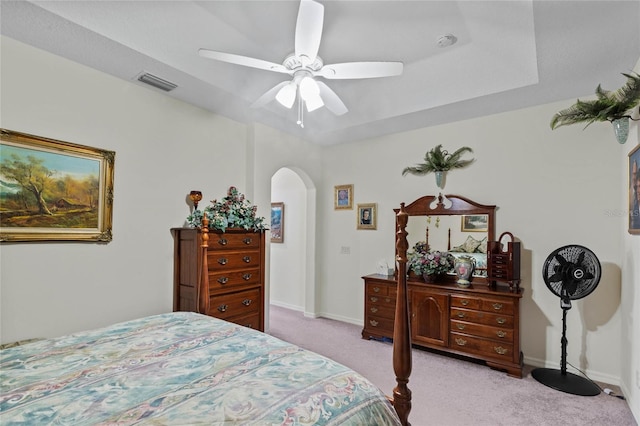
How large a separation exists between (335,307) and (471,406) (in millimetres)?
2538

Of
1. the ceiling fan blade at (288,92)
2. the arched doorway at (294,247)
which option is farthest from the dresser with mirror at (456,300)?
the ceiling fan blade at (288,92)

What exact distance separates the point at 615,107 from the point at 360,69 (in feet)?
6.28

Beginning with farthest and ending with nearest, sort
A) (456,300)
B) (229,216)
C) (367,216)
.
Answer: (367,216)
(456,300)
(229,216)

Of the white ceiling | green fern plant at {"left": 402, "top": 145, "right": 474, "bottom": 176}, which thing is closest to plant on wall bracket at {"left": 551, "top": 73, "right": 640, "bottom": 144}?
the white ceiling

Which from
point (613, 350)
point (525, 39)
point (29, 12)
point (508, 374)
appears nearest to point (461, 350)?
point (508, 374)

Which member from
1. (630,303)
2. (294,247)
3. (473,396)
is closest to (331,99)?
(473,396)

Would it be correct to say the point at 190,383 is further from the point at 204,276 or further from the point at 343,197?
the point at 343,197

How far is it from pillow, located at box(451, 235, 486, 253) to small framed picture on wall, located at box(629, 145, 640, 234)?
1344 mm

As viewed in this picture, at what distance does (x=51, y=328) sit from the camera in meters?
2.40

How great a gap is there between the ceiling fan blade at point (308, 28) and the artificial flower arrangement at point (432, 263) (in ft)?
8.36

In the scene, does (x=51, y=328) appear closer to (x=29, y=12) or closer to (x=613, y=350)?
(x=29, y=12)

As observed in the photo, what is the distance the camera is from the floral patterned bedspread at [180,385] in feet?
3.20

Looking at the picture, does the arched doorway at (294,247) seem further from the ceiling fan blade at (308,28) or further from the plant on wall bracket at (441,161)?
the ceiling fan blade at (308,28)

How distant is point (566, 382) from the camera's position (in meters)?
2.80
